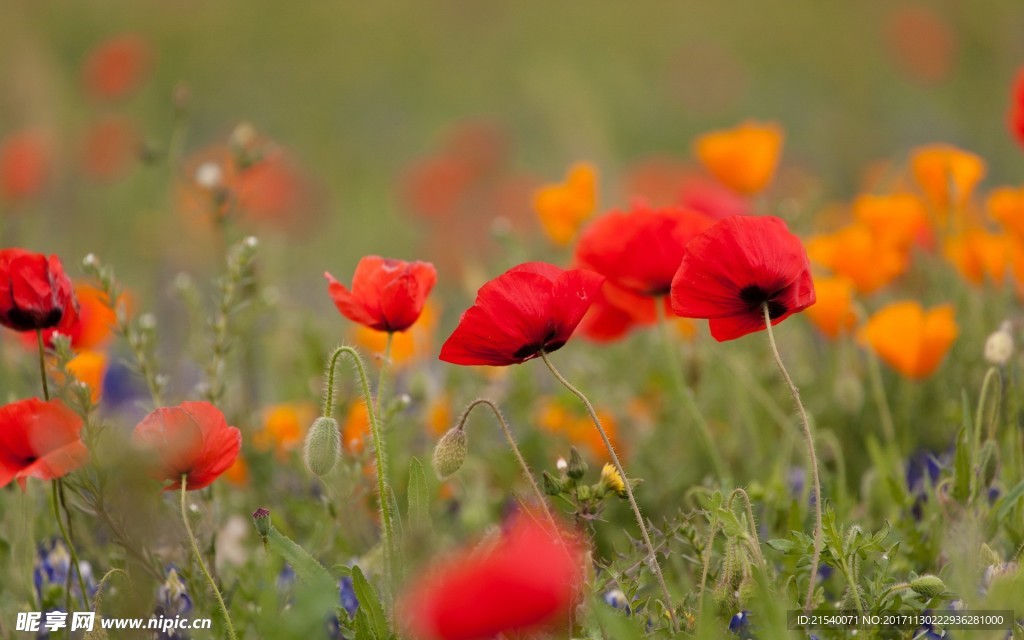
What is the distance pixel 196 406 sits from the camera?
1.21 metres

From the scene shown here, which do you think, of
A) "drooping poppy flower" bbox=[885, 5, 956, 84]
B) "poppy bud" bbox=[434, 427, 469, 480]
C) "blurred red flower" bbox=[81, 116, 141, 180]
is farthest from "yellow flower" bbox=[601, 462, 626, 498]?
"drooping poppy flower" bbox=[885, 5, 956, 84]

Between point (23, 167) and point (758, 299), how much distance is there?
10.9 feet

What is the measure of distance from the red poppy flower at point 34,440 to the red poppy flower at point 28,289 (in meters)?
0.13

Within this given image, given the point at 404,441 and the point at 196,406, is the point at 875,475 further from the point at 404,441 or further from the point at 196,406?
the point at 196,406

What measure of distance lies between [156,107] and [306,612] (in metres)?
7.03

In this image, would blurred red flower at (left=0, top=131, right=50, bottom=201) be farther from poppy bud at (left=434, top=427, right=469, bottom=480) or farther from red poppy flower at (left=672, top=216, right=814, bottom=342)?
red poppy flower at (left=672, top=216, right=814, bottom=342)

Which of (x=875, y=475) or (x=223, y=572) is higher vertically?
(x=875, y=475)

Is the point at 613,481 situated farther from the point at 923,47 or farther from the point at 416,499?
the point at 923,47

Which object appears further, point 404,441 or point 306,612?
point 404,441

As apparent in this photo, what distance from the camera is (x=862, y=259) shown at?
6.47 ft

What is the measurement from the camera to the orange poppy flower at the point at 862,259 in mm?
1962

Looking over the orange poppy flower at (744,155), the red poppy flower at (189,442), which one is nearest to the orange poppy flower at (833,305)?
the orange poppy flower at (744,155)

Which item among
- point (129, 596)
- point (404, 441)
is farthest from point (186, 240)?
point (129, 596)

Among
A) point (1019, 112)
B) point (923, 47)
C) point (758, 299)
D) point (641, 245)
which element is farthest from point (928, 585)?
point (923, 47)
